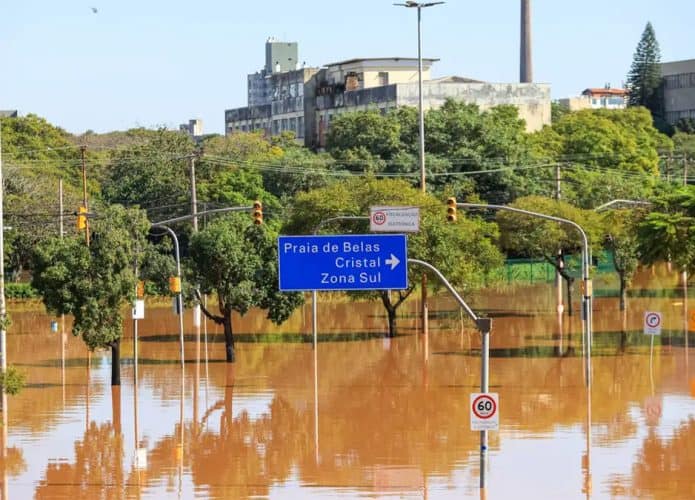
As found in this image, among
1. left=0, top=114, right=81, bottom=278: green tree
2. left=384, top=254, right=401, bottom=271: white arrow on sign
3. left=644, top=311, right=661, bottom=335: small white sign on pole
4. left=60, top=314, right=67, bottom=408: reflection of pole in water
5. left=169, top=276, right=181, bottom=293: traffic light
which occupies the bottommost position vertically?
left=60, top=314, right=67, bottom=408: reflection of pole in water

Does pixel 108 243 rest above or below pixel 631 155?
below

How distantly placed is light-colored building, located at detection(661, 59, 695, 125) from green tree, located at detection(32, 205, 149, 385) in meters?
109

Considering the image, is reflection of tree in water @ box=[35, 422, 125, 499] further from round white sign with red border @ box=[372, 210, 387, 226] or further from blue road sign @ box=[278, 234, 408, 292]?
round white sign with red border @ box=[372, 210, 387, 226]

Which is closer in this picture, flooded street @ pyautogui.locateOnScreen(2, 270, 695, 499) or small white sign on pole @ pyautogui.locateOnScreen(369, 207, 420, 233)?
flooded street @ pyautogui.locateOnScreen(2, 270, 695, 499)

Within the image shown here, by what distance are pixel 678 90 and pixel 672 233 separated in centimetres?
10020

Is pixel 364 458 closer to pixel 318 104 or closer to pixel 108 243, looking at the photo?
pixel 108 243

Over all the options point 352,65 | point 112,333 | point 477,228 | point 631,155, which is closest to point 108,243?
point 112,333

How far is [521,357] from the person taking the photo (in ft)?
177

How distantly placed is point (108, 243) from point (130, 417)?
21.1ft

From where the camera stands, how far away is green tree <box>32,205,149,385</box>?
145 feet

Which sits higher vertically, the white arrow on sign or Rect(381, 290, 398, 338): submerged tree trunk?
the white arrow on sign

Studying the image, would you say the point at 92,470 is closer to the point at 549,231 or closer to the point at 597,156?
the point at 549,231

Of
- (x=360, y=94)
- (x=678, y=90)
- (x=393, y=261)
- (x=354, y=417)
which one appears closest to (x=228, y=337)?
(x=354, y=417)

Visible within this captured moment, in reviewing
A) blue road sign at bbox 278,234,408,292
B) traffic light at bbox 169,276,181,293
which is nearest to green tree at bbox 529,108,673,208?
traffic light at bbox 169,276,181,293
